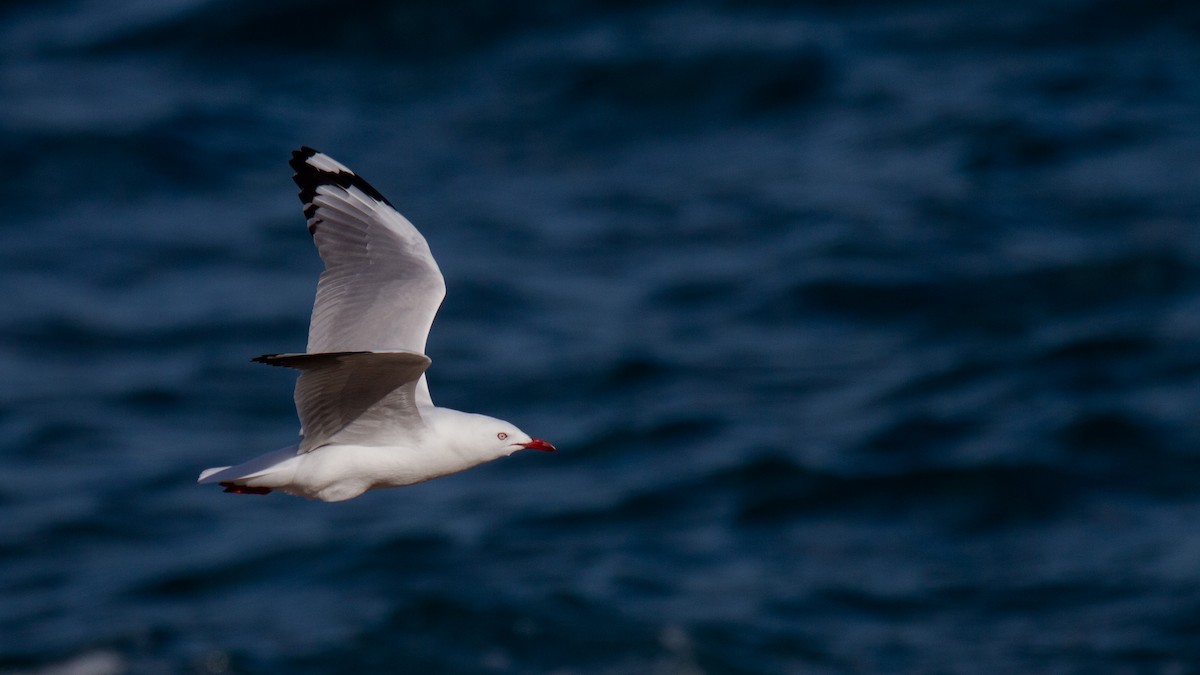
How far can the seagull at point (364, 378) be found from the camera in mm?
8047

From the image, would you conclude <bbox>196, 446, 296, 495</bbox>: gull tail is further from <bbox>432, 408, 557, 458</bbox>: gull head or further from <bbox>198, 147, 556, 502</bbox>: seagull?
<bbox>432, 408, 557, 458</bbox>: gull head

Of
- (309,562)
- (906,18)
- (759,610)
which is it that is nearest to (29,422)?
(309,562)

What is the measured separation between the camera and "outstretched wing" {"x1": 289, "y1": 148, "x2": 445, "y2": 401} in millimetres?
8898

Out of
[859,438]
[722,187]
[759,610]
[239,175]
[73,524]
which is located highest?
[722,187]

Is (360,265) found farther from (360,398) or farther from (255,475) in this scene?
(255,475)

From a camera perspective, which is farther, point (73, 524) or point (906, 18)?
point (906, 18)

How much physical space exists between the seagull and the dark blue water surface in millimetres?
14297

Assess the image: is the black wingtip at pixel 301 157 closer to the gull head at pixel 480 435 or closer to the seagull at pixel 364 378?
the seagull at pixel 364 378

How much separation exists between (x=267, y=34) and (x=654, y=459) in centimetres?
1595

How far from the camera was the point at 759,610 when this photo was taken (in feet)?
78.8

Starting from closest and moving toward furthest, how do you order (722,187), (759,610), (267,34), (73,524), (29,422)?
(759,610)
(73,524)
(29,422)
(722,187)
(267,34)

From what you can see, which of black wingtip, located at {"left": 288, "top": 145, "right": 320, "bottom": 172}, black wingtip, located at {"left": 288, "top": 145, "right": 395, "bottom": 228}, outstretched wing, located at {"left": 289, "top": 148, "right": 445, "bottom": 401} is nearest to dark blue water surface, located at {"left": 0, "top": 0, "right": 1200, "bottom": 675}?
outstretched wing, located at {"left": 289, "top": 148, "right": 445, "bottom": 401}

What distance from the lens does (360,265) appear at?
911 cm

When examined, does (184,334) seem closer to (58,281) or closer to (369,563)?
(58,281)
